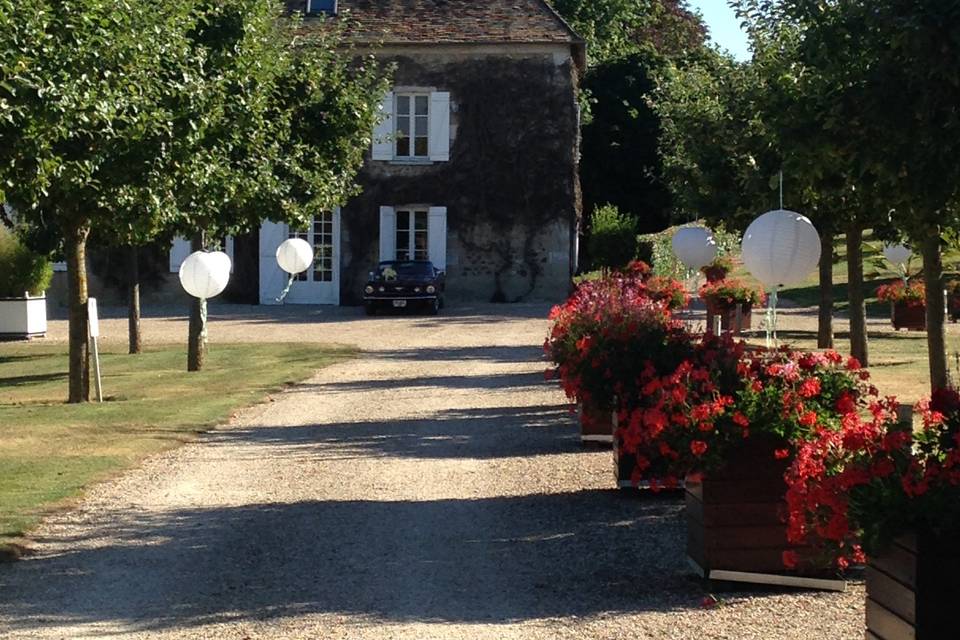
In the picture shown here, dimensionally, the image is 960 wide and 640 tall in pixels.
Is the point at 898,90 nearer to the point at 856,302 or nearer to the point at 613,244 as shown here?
the point at 856,302

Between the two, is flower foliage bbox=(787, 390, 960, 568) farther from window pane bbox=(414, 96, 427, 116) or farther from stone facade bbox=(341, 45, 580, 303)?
window pane bbox=(414, 96, 427, 116)

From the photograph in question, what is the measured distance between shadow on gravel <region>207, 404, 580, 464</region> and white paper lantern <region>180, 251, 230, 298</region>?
4328 mm

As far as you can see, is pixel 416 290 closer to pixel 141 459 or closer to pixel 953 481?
pixel 141 459

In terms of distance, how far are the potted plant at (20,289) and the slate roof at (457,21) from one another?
942 centimetres

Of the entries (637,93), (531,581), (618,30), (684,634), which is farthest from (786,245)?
(618,30)

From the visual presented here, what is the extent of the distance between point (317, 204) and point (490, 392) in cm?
449

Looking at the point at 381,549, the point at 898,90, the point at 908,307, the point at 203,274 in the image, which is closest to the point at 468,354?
the point at 203,274

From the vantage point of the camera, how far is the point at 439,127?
111 ft

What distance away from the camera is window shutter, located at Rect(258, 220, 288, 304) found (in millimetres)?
33562

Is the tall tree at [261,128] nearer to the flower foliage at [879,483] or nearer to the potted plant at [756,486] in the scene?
the potted plant at [756,486]

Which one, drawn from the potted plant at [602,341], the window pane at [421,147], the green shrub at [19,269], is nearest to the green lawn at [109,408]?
the green shrub at [19,269]

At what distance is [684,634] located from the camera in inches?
246

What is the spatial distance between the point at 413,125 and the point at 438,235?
9.05ft

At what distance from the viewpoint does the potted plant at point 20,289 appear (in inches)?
1078
